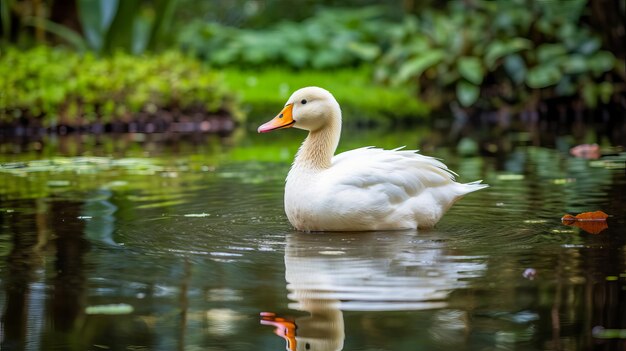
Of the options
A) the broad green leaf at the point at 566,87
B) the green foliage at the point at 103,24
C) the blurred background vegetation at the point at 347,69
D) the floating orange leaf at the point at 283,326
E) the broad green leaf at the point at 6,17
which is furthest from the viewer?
the broad green leaf at the point at 566,87

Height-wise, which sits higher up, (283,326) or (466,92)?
(466,92)

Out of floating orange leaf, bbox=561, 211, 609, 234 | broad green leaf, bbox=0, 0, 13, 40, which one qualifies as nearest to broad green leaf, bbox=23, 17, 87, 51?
broad green leaf, bbox=0, 0, 13, 40

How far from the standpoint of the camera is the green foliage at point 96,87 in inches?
630

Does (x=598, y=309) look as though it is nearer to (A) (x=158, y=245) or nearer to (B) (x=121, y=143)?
(A) (x=158, y=245)

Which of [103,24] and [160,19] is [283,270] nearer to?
[103,24]

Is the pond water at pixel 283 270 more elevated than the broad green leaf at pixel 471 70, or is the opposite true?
the broad green leaf at pixel 471 70

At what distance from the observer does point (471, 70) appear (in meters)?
18.7

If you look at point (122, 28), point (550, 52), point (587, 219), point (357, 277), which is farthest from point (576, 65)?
point (357, 277)

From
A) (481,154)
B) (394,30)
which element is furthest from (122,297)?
(394,30)

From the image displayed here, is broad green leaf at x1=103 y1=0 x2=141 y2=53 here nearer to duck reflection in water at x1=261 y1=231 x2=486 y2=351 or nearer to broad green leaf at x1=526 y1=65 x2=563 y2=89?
broad green leaf at x1=526 y1=65 x2=563 y2=89

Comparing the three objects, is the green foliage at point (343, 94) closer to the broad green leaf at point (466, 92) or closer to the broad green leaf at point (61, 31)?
the broad green leaf at point (466, 92)

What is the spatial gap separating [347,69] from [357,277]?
1676 cm

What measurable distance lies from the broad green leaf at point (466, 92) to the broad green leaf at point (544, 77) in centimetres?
89

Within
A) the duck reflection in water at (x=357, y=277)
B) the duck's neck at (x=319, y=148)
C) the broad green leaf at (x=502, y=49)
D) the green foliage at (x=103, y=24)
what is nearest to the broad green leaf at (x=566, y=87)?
the broad green leaf at (x=502, y=49)
